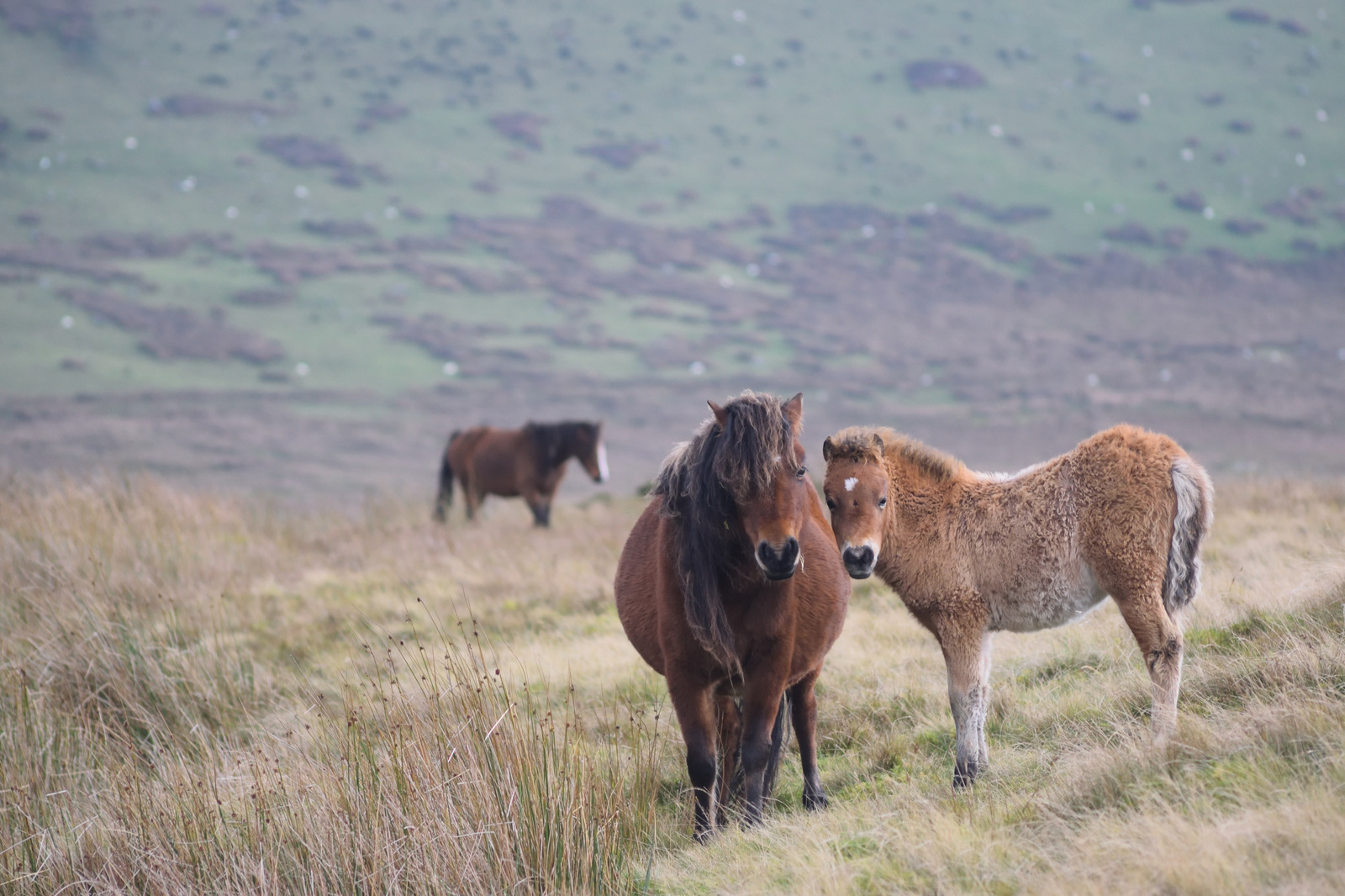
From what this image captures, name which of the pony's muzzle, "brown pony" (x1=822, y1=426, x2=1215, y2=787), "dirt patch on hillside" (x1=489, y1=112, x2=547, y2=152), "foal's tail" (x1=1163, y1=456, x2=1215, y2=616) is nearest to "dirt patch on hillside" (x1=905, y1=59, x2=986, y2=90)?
"dirt patch on hillside" (x1=489, y1=112, x2=547, y2=152)

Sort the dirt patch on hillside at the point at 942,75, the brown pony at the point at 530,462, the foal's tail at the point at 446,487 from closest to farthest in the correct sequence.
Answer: the foal's tail at the point at 446,487
the brown pony at the point at 530,462
the dirt patch on hillside at the point at 942,75

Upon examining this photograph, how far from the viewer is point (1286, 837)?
3373mm

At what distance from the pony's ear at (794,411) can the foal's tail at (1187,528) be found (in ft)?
5.88

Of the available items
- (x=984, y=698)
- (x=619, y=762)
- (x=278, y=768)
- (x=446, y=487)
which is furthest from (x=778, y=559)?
(x=446, y=487)

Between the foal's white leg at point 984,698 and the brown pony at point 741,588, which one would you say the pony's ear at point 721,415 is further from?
the foal's white leg at point 984,698

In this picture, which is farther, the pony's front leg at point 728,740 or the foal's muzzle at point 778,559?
the pony's front leg at point 728,740

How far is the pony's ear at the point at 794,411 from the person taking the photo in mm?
4805

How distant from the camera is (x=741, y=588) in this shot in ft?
15.9

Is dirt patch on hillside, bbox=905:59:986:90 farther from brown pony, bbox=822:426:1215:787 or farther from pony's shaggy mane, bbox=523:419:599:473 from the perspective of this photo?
brown pony, bbox=822:426:1215:787

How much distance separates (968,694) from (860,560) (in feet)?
2.89

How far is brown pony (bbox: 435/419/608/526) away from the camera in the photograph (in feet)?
60.6

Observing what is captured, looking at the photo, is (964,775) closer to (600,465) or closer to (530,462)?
(600,465)

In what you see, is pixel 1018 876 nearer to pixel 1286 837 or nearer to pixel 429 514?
pixel 1286 837

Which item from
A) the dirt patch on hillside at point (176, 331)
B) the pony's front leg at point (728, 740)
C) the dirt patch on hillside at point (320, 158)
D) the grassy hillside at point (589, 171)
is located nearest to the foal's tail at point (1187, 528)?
the pony's front leg at point (728, 740)
